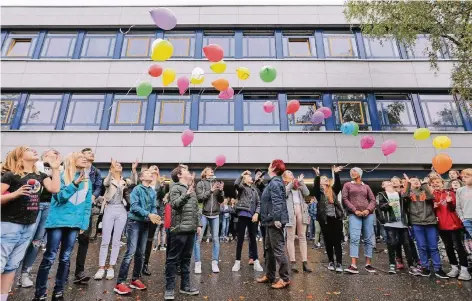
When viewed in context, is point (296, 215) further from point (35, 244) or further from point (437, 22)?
point (437, 22)

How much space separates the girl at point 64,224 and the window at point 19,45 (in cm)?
1547

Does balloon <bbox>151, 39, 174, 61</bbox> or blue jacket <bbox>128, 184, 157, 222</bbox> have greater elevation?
balloon <bbox>151, 39, 174, 61</bbox>

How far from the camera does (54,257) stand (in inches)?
148

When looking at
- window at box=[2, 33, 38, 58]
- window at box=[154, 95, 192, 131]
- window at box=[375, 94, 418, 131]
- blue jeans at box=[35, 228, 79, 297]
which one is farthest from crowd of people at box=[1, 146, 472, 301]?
window at box=[2, 33, 38, 58]

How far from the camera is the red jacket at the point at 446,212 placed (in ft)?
18.4

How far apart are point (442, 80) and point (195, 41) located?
1322 centimetres

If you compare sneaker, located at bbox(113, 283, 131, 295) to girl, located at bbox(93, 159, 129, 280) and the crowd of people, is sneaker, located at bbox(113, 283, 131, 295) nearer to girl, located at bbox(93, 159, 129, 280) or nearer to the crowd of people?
the crowd of people

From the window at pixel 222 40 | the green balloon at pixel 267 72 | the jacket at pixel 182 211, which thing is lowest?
the jacket at pixel 182 211

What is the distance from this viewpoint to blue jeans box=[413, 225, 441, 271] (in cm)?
560

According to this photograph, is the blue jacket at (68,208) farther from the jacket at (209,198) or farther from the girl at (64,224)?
the jacket at (209,198)

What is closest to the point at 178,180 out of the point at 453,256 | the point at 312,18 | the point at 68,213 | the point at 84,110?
the point at 68,213

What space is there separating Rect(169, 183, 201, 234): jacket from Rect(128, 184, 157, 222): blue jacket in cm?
60

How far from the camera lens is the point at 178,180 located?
178 inches

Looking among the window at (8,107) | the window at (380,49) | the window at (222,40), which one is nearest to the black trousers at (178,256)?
the window at (222,40)
